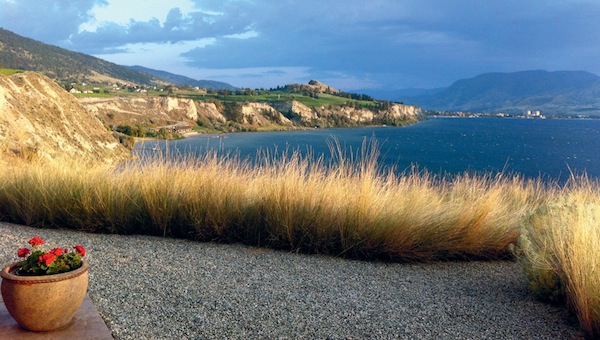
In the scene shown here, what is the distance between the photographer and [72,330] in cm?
349

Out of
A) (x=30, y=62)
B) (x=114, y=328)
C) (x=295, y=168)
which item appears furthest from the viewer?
(x=30, y=62)

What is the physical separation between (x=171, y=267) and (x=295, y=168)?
2794mm

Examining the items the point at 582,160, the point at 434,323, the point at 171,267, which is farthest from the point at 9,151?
the point at 582,160

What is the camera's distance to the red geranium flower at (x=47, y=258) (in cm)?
343

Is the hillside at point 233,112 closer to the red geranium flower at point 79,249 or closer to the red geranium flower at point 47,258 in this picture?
the red geranium flower at point 79,249

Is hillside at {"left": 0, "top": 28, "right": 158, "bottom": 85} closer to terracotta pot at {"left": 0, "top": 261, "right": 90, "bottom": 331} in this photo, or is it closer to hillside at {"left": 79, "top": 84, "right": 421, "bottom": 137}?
hillside at {"left": 79, "top": 84, "right": 421, "bottom": 137}

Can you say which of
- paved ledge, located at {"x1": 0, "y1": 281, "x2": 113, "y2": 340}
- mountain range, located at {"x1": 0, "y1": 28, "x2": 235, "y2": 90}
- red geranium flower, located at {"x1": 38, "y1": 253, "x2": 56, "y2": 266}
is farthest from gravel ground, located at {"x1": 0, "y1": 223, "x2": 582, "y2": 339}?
mountain range, located at {"x1": 0, "y1": 28, "x2": 235, "y2": 90}

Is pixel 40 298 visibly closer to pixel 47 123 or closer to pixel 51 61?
pixel 47 123

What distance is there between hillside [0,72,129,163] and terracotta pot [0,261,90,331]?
13.6m

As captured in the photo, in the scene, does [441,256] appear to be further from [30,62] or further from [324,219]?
[30,62]

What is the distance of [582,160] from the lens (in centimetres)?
5012

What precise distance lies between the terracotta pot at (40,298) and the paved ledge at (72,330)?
54mm

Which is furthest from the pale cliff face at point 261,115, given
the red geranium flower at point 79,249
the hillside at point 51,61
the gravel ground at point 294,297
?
the red geranium flower at point 79,249

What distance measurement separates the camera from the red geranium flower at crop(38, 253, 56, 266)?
3.43 m
